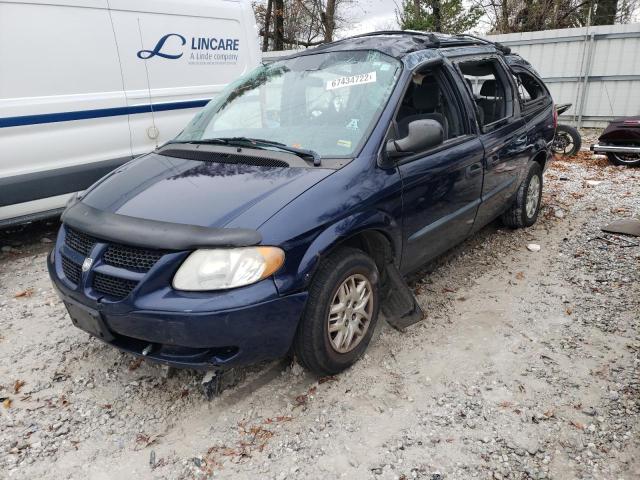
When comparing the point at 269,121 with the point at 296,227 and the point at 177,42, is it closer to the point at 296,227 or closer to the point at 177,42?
the point at 296,227

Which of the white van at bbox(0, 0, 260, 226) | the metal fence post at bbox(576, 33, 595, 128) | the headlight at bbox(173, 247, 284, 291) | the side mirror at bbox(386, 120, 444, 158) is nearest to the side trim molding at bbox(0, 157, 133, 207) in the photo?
the white van at bbox(0, 0, 260, 226)

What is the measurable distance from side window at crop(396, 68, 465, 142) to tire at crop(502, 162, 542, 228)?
156cm

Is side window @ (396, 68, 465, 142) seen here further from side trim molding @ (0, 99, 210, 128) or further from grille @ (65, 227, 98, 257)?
side trim molding @ (0, 99, 210, 128)

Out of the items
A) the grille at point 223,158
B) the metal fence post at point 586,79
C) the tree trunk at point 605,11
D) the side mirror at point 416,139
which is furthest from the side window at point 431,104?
the tree trunk at point 605,11

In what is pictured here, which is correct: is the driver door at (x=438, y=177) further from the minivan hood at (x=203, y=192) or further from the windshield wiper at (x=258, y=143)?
the minivan hood at (x=203, y=192)

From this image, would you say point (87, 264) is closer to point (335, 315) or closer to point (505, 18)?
point (335, 315)

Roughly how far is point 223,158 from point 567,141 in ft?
25.7

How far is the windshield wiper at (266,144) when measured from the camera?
287 cm

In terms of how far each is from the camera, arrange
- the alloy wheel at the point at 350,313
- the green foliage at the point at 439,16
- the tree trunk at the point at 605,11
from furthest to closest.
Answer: the tree trunk at the point at 605,11
the green foliage at the point at 439,16
the alloy wheel at the point at 350,313

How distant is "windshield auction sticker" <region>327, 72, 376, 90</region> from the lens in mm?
3248

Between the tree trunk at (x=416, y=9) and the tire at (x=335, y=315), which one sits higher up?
the tree trunk at (x=416, y=9)

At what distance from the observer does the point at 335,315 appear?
9.04ft

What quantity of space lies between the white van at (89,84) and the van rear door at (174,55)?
0.04 ft

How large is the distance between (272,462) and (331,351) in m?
0.65
